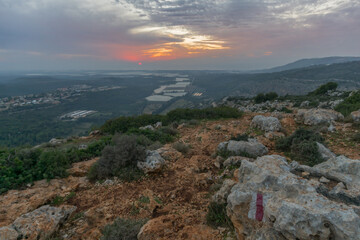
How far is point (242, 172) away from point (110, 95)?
281 feet

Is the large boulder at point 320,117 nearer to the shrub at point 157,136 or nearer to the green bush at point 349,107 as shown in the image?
the green bush at point 349,107

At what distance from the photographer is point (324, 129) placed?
8.20 meters

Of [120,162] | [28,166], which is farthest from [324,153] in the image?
[28,166]

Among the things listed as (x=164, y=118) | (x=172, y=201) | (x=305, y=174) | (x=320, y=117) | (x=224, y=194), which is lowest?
(x=164, y=118)

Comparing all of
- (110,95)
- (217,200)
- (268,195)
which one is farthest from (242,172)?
(110,95)

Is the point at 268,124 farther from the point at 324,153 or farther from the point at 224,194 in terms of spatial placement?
the point at 224,194

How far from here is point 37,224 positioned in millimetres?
3529

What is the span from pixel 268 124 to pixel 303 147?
3402mm

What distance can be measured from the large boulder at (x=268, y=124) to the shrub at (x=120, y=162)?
262 inches

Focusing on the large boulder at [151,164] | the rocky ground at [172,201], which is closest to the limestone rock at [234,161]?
the rocky ground at [172,201]

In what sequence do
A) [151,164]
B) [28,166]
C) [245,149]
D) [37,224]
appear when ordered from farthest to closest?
[245,149]
[151,164]
[28,166]
[37,224]

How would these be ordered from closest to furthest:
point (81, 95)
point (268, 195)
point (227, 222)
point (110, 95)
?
point (268, 195), point (227, 222), point (81, 95), point (110, 95)

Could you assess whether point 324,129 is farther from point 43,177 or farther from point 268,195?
point 43,177

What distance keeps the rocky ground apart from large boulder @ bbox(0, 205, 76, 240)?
15mm
